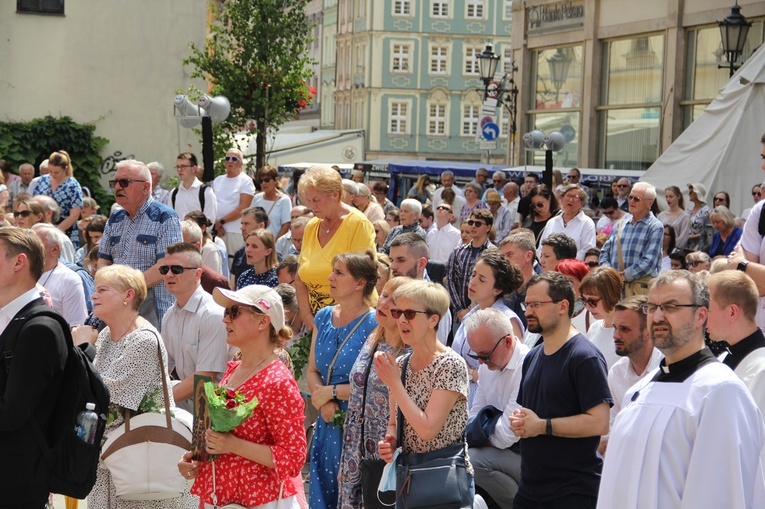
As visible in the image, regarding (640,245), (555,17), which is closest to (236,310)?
(640,245)

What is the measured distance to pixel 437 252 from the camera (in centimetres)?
1605

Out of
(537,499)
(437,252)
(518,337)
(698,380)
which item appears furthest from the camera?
(437,252)

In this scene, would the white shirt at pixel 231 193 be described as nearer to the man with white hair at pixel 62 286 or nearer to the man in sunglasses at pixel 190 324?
the man with white hair at pixel 62 286

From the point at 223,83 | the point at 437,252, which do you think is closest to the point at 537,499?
the point at 437,252

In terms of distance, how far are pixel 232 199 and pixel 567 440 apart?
10.0 m

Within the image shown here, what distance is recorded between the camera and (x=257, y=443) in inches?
226

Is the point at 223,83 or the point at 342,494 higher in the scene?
the point at 223,83

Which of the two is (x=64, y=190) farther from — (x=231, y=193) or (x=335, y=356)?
(x=335, y=356)

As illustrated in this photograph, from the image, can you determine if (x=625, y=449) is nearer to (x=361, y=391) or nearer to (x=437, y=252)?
(x=361, y=391)

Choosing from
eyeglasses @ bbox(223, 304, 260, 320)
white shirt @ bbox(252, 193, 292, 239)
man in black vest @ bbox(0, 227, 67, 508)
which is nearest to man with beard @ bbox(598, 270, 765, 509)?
eyeglasses @ bbox(223, 304, 260, 320)

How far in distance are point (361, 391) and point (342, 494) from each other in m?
0.62

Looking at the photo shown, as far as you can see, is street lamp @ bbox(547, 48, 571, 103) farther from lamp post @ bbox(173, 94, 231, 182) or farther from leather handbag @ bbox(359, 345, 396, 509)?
leather handbag @ bbox(359, 345, 396, 509)

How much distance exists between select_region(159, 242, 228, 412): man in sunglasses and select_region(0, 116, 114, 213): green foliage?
15998mm

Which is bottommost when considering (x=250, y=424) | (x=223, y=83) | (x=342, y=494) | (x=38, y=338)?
(x=342, y=494)
